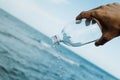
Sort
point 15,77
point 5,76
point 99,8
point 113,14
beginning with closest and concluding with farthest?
point 113,14 < point 99,8 < point 5,76 < point 15,77

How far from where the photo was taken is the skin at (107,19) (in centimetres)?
187

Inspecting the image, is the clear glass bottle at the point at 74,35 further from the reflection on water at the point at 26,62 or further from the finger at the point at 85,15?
the reflection on water at the point at 26,62

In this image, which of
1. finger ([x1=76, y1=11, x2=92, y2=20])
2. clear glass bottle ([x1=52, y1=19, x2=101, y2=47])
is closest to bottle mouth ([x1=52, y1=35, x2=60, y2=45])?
clear glass bottle ([x1=52, y1=19, x2=101, y2=47])

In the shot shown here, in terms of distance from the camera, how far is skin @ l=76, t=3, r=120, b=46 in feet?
6.12

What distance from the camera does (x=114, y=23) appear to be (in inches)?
73.7

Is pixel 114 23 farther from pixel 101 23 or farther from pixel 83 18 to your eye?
pixel 83 18

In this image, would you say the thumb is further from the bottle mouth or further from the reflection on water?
the reflection on water

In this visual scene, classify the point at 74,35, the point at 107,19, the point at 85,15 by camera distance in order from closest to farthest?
the point at 107,19
the point at 85,15
the point at 74,35

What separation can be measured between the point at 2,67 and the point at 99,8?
1785 centimetres

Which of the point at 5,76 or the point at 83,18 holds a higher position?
the point at 5,76

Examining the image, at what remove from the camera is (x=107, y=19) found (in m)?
1.89

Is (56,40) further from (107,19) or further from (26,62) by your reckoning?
(26,62)

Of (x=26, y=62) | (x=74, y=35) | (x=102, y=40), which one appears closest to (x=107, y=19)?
(x=102, y=40)

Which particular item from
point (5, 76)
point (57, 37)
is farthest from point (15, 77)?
point (57, 37)
